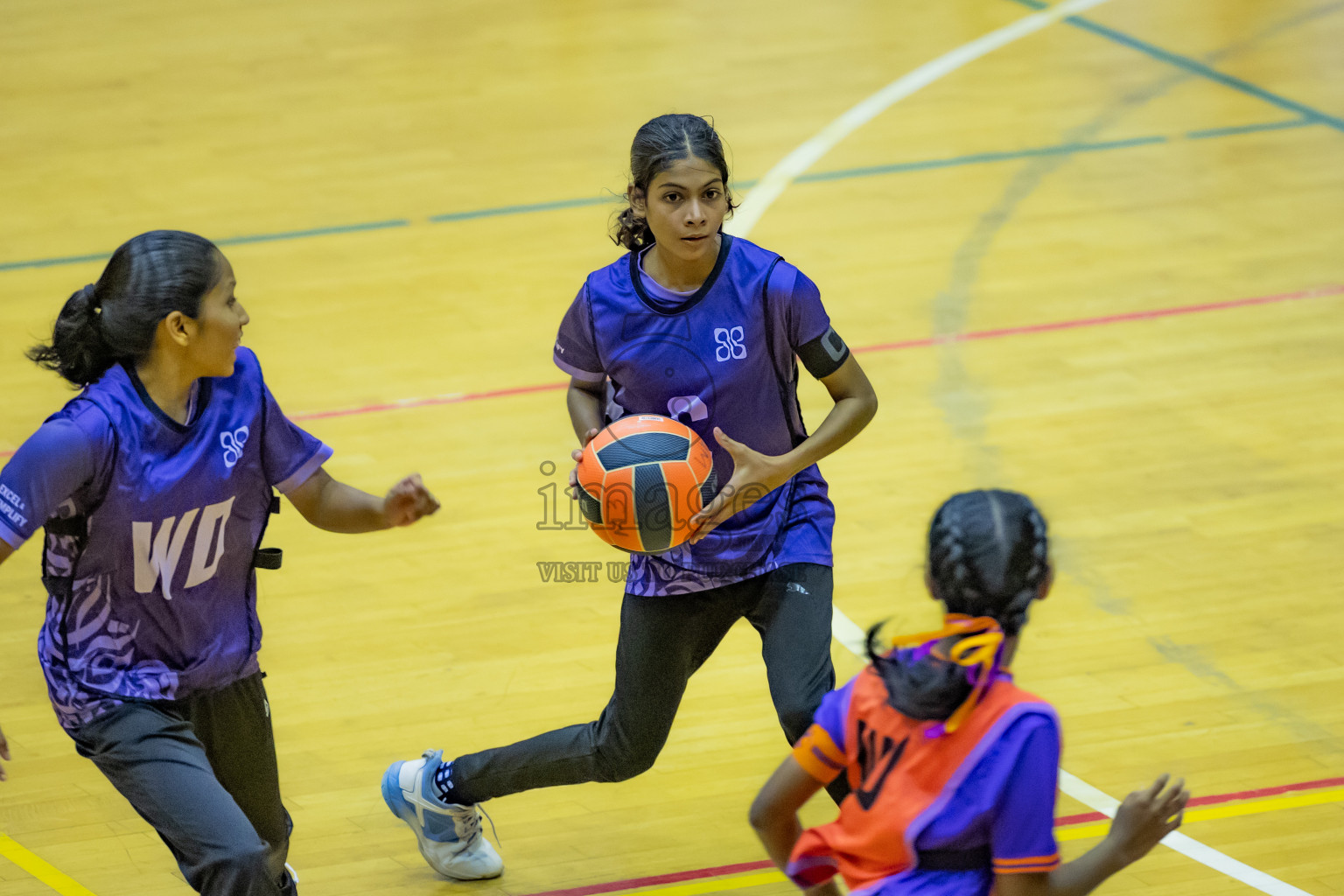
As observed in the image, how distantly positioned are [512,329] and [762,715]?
3051mm

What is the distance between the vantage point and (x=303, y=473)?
10.7 ft

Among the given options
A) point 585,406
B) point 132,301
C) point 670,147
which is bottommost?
point 585,406

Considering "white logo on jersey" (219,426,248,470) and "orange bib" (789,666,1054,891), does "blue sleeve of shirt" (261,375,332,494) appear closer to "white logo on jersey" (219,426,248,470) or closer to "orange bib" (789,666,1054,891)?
"white logo on jersey" (219,426,248,470)

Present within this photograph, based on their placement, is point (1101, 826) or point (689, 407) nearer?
point (689, 407)

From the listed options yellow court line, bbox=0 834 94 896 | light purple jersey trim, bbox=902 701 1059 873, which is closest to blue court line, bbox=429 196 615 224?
yellow court line, bbox=0 834 94 896

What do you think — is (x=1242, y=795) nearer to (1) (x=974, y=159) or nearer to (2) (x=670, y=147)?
(2) (x=670, y=147)

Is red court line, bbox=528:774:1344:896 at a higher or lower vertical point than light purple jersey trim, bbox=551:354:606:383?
lower

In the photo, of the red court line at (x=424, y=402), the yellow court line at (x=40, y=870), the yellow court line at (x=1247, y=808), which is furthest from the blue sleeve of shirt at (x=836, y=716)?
the red court line at (x=424, y=402)

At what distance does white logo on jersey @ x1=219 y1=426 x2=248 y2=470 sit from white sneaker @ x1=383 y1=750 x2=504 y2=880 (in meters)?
1.11

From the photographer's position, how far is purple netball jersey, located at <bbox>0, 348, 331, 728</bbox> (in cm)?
293

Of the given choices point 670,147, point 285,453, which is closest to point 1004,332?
point 670,147

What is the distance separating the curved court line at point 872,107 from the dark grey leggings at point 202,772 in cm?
503

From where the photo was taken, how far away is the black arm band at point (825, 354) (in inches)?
138

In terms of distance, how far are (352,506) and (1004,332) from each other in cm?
434
